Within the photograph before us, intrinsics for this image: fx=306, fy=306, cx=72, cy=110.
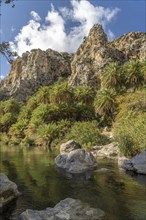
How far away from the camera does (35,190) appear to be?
926 inches

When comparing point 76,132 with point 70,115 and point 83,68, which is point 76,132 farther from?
point 83,68

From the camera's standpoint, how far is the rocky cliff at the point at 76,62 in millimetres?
98125

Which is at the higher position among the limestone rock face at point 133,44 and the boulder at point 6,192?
the limestone rock face at point 133,44

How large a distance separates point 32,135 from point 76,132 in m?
20.2

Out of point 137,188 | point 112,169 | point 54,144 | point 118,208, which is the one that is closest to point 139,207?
point 118,208

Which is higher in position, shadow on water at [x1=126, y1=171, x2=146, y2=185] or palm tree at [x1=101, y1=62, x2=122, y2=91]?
palm tree at [x1=101, y1=62, x2=122, y2=91]

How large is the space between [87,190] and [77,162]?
395 inches

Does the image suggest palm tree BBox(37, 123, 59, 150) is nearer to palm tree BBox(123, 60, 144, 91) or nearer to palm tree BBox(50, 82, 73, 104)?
palm tree BBox(50, 82, 73, 104)

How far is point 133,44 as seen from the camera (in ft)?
373

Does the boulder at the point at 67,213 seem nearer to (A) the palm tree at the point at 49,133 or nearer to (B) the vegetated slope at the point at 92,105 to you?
(B) the vegetated slope at the point at 92,105

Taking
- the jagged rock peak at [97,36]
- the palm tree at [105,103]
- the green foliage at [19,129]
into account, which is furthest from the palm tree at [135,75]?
the jagged rock peak at [97,36]

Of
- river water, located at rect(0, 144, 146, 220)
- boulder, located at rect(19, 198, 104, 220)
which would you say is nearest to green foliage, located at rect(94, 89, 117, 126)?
river water, located at rect(0, 144, 146, 220)

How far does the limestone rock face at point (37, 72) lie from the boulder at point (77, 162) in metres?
90.8

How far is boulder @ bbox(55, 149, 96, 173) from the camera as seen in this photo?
32.6 meters
